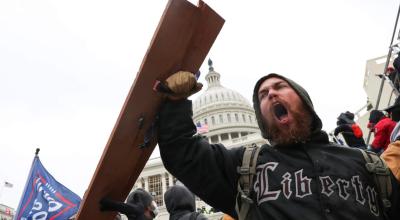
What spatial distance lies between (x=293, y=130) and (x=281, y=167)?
8.3 inches

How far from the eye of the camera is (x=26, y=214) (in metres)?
5.85

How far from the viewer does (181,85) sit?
5.31ft

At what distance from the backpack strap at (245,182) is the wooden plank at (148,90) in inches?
19.7

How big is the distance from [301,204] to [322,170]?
0.21 meters

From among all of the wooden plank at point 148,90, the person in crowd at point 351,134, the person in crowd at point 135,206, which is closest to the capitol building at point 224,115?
the person in crowd at point 351,134

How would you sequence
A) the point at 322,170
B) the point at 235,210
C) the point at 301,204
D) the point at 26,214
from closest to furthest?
the point at 301,204, the point at 322,170, the point at 235,210, the point at 26,214

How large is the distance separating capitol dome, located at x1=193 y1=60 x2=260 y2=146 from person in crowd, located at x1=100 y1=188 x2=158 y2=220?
2044 inches

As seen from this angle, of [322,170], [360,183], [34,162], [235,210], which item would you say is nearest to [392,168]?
[360,183]

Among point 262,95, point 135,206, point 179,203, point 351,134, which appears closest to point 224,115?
point 351,134

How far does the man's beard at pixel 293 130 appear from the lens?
1.67 metres

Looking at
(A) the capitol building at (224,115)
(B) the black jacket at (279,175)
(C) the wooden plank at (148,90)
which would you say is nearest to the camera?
(B) the black jacket at (279,175)

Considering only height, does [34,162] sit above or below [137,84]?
above

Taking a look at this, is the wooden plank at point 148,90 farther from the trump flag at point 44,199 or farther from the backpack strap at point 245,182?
the trump flag at point 44,199

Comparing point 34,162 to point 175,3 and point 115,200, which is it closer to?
point 115,200
